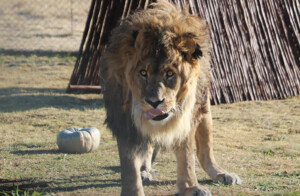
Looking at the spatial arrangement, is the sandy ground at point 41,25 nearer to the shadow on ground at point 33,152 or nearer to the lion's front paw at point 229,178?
the shadow on ground at point 33,152

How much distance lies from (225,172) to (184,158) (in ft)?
2.33

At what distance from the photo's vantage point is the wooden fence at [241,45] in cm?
900

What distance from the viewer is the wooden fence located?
9000mm

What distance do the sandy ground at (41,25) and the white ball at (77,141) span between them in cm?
902

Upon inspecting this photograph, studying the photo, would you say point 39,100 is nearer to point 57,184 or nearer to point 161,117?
point 57,184

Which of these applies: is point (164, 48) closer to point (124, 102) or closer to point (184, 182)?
point (124, 102)

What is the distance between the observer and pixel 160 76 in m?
3.88

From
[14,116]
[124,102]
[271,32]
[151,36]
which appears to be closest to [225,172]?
[124,102]

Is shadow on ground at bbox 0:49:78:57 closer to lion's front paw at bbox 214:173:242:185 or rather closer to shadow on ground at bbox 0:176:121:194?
shadow on ground at bbox 0:176:121:194

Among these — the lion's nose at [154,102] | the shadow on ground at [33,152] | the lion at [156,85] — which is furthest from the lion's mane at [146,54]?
the shadow on ground at [33,152]

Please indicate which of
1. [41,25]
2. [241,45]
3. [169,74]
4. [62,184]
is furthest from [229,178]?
[41,25]

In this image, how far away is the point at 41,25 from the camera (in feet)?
61.4

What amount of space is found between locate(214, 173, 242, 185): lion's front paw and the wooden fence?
416 centimetres

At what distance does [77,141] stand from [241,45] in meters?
4.23
